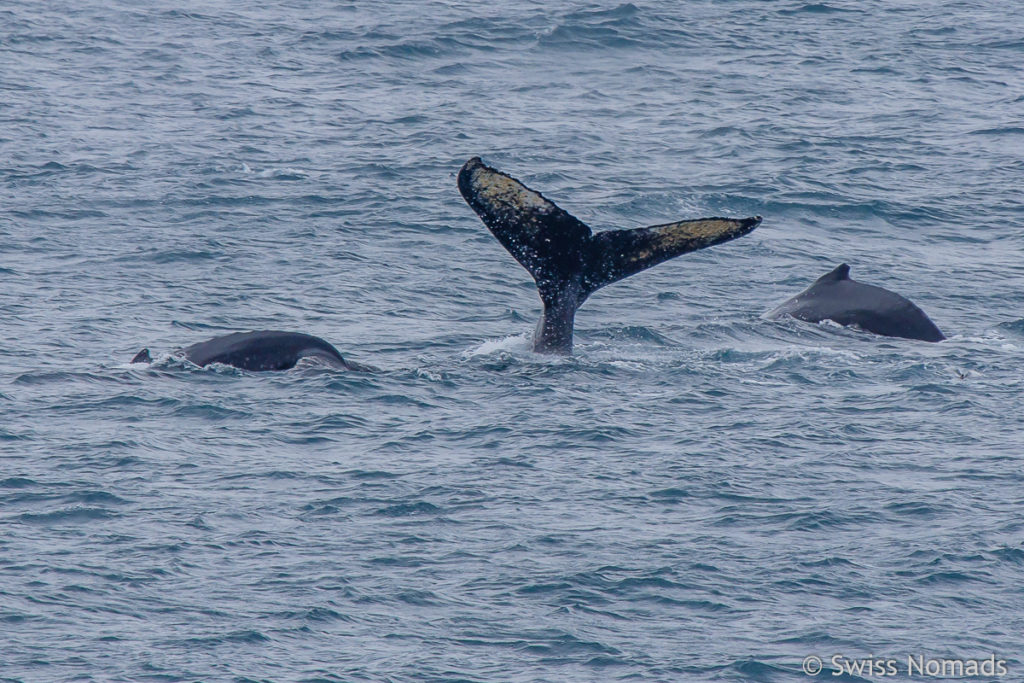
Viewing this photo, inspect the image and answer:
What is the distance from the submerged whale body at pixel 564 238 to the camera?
47.7 feet

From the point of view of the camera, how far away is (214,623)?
10.3 metres

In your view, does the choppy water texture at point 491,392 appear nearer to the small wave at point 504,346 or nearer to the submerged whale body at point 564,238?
the small wave at point 504,346

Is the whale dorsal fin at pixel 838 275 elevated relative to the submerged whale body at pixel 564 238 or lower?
lower

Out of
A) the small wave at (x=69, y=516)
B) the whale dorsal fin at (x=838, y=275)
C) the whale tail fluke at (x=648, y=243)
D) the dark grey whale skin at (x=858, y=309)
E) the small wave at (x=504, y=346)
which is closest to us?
the small wave at (x=69, y=516)

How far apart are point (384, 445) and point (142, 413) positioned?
7.30ft

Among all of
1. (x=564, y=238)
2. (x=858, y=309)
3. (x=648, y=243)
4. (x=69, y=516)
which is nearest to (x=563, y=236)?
(x=564, y=238)

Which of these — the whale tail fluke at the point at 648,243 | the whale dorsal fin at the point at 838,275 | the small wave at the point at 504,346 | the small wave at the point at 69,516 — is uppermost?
the whale tail fluke at the point at 648,243

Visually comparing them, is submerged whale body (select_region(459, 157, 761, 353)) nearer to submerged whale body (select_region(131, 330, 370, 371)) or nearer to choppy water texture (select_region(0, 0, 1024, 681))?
choppy water texture (select_region(0, 0, 1024, 681))

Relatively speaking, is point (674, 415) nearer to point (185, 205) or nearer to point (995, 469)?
point (995, 469)

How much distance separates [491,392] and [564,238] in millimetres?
1546

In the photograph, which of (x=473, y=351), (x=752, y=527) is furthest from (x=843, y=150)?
(x=752, y=527)

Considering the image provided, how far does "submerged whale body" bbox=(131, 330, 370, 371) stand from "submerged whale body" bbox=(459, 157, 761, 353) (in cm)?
199

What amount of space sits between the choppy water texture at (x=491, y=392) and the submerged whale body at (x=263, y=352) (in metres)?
0.26

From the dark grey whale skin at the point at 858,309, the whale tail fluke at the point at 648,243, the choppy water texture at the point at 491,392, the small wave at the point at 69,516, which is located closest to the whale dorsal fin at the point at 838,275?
the dark grey whale skin at the point at 858,309
